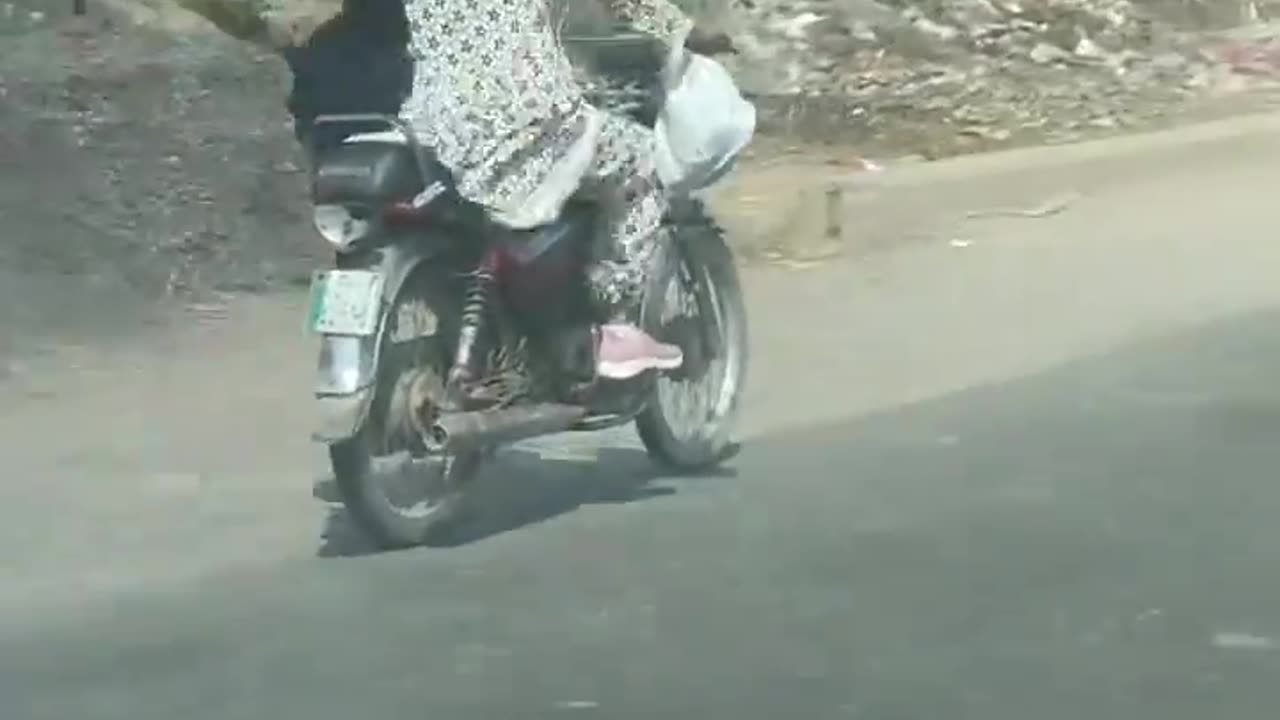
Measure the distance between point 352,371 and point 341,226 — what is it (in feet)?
1.42

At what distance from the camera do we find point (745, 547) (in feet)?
23.3

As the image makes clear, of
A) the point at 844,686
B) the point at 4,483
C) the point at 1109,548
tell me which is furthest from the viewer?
the point at 4,483

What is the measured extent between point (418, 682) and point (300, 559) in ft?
4.21

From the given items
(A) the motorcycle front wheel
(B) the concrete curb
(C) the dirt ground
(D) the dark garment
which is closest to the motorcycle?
(A) the motorcycle front wheel

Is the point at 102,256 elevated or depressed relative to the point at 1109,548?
depressed

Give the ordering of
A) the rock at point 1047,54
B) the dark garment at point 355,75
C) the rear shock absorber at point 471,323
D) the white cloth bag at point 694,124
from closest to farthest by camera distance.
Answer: the rear shock absorber at point 471,323
the white cloth bag at point 694,124
the dark garment at point 355,75
the rock at point 1047,54

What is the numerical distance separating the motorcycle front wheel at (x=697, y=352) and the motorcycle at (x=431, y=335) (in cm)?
18

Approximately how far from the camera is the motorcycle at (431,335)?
6918 mm

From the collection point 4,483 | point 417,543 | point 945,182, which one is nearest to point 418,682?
point 417,543

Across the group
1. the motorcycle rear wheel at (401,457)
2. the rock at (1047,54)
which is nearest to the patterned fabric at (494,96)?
the motorcycle rear wheel at (401,457)

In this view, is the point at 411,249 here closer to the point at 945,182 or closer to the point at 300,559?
the point at 300,559

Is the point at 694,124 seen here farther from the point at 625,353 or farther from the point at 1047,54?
the point at 1047,54

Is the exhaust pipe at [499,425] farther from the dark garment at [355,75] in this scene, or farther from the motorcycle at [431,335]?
the dark garment at [355,75]

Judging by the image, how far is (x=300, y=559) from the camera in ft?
23.2
